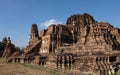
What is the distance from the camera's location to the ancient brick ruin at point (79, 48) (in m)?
36.1

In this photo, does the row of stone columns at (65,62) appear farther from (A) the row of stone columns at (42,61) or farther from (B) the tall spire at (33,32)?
→ (B) the tall spire at (33,32)

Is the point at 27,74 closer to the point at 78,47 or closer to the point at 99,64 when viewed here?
the point at 99,64

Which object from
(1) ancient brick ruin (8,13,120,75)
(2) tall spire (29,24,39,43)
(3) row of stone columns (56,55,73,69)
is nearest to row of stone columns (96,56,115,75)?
(1) ancient brick ruin (8,13,120,75)

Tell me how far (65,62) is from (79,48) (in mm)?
6728

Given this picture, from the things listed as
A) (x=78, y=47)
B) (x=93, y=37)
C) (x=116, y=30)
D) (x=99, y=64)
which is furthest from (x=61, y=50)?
(x=116, y=30)

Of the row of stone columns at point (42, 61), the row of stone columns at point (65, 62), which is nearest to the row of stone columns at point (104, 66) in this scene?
the row of stone columns at point (65, 62)

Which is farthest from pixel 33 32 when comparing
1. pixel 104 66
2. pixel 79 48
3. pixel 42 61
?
pixel 104 66

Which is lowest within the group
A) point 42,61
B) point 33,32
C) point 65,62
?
point 65,62

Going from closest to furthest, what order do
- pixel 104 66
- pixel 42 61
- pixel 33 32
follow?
pixel 104 66
pixel 42 61
pixel 33 32

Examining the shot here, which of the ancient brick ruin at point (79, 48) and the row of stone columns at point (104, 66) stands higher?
the ancient brick ruin at point (79, 48)

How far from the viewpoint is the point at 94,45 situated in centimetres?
4409

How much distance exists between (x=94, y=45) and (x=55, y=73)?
13760 millimetres

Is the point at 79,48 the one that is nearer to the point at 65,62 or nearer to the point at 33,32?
the point at 65,62

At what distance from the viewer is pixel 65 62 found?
134ft
